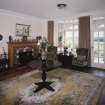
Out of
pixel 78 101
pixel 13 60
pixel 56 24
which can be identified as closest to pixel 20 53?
pixel 13 60

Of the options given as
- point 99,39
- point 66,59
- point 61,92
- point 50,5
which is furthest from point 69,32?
point 61,92

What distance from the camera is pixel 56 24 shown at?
691 cm

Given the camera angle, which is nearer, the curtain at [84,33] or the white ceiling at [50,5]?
the white ceiling at [50,5]

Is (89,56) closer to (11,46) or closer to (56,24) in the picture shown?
(56,24)

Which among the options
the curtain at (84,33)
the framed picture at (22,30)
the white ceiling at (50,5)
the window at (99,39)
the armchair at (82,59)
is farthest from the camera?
the framed picture at (22,30)

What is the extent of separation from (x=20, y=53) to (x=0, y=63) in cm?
115

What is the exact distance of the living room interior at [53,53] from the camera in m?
2.99

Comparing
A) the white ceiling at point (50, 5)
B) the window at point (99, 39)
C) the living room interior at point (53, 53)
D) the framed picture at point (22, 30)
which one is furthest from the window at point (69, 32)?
the framed picture at point (22, 30)

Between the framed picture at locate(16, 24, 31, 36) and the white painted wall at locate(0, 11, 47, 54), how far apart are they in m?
0.16

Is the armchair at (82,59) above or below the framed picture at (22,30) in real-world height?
below

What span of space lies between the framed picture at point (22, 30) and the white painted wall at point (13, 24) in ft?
0.53

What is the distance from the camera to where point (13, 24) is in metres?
5.75

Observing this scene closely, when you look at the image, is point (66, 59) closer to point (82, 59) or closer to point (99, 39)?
point (82, 59)

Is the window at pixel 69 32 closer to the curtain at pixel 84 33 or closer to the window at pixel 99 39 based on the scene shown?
the curtain at pixel 84 33
